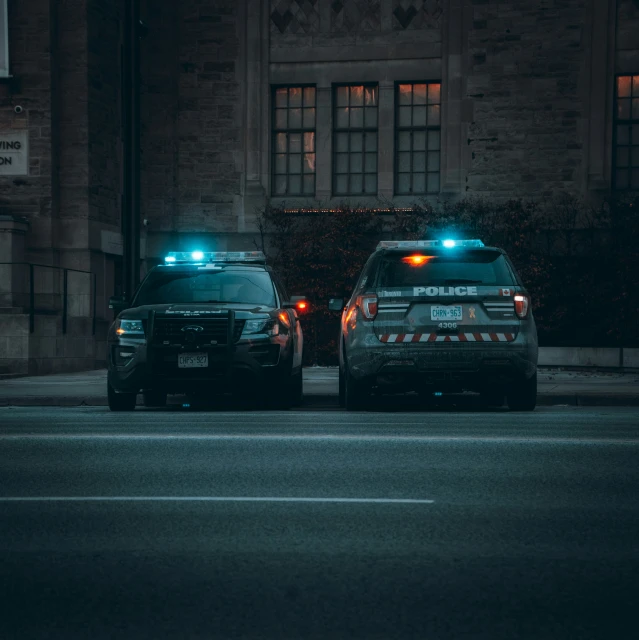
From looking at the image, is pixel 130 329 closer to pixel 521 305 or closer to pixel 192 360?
pixel 192 360

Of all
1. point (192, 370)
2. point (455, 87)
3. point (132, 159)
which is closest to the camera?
point (192, 370)

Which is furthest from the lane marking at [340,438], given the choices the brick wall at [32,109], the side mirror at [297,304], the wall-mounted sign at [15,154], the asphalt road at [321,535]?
the wall-mounted sign at [15,154]

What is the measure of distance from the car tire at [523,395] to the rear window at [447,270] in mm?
1152

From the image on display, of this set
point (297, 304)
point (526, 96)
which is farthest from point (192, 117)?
point (297, 304)

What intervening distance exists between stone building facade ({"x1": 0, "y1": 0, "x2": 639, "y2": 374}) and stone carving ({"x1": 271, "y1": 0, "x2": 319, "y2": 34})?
0.04m

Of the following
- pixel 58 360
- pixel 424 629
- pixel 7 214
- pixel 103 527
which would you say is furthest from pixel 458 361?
pixel 7 214

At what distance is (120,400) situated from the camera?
15430 mm

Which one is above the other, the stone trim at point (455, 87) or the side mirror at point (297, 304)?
the stone trim at point (455, 87)

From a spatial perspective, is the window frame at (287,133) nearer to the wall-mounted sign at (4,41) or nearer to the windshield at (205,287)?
the wall-mounted sign at (4,41)

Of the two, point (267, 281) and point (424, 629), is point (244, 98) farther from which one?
point (424, 629)

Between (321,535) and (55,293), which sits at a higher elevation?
(55,293)

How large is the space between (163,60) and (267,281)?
1482 centimetres

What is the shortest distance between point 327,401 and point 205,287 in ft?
7.71

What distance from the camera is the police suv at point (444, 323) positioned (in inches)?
556
